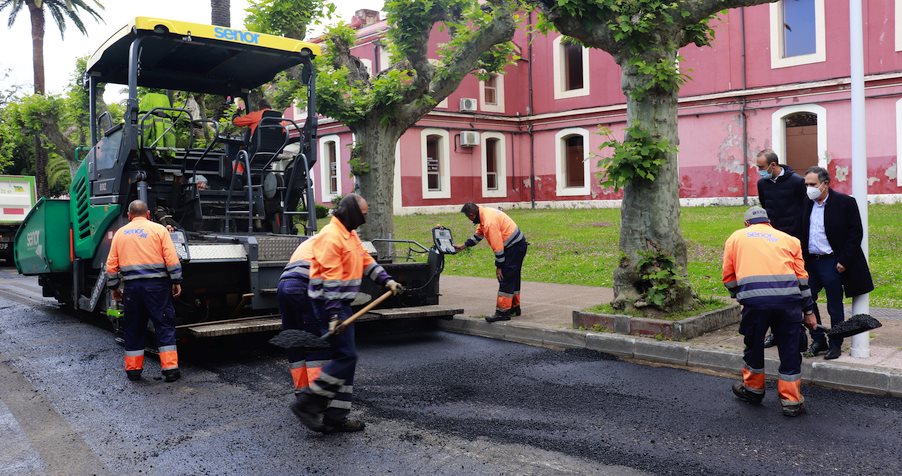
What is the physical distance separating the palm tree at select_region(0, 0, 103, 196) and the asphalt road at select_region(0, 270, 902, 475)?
2330 centimetres

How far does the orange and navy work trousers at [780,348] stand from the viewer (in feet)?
16.8

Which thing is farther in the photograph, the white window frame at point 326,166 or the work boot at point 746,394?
the white window frame at point 326,166

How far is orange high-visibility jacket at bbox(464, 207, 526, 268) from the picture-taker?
28.8 ft

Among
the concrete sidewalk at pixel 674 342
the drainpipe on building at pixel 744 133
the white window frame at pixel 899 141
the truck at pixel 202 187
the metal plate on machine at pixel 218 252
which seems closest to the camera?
the concrete sidewalk at pixel 674 342

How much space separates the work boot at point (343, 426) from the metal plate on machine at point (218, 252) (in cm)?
288

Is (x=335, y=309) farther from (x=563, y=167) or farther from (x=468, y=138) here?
(x=563, y=167)

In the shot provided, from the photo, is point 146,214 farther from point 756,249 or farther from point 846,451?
point 846,451

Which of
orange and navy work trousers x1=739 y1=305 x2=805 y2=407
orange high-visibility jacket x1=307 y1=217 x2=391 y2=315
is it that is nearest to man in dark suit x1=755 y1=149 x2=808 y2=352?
orange and navy work trousers x1=739 y1=305 x2=805 y2=407

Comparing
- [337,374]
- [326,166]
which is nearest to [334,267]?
[337,374]

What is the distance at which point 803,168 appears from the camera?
22.9m

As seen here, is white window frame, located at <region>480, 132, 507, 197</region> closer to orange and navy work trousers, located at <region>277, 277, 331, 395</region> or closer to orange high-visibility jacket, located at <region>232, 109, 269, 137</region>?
orange high-visibility jacket, located at <region>232, 109, 269, 137</region>

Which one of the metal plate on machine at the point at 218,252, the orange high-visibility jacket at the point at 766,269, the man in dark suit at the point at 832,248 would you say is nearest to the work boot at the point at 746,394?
the orange high-visibility jacket at the point at 766,269

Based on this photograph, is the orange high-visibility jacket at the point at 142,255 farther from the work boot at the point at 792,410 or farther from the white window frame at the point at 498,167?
the white window frame at the point at 498,167

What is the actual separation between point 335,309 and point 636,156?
13.6 feet
